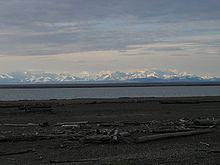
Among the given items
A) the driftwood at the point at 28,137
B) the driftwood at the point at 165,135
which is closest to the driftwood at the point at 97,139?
the driftwood at the point at 28,137

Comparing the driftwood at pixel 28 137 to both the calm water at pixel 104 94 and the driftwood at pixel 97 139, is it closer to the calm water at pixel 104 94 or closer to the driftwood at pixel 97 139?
the driftwood at pixel 97 139

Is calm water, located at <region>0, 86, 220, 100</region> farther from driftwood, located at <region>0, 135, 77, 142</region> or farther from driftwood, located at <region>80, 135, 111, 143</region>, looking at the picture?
driftwood, located at <region>80, 135, 111, 143</region>

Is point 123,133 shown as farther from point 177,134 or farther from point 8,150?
point 8,150

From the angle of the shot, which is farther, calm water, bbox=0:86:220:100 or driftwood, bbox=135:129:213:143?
calm water, bbox=0:86:220:100

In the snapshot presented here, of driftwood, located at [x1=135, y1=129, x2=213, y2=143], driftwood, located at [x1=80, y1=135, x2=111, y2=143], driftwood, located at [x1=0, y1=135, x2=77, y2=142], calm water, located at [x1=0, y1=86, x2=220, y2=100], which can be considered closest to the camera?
driftwood, located at [x1=80, y1=135, x2=111, y2=143]

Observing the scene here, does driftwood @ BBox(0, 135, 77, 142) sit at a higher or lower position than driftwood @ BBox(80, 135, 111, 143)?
lower

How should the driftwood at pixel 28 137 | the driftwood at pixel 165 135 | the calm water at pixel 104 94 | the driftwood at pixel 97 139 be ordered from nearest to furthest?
the driftwood at pixel 97 139
the driftwood at pixel 165 135
the driftwood at pixel 28 137
the calm water at pixel 104 94

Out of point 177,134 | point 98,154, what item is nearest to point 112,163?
point 98,154

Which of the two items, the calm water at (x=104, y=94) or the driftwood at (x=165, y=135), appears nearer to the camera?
the driftwood at (x=165, y=135)

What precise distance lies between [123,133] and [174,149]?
3.36 meters

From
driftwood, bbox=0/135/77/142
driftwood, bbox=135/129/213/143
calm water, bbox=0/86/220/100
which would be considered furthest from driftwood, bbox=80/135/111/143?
calm water, bbox=0/86/220/100

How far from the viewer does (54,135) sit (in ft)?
56.5

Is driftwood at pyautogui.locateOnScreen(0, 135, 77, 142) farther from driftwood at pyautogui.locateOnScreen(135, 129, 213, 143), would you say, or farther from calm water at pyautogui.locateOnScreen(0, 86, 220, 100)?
calm water at pyautogui.locateOnScreen(0, 86, 220, 100)

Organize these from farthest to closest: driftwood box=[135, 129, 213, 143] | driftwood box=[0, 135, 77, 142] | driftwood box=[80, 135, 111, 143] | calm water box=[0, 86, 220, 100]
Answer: calm water box=[0, 86, 220, 100], driftwood box=[0, 135, 77, 142], driftwood box=[135, 129, 213, 143], driftwood box=[80, 135, 111, 143]
